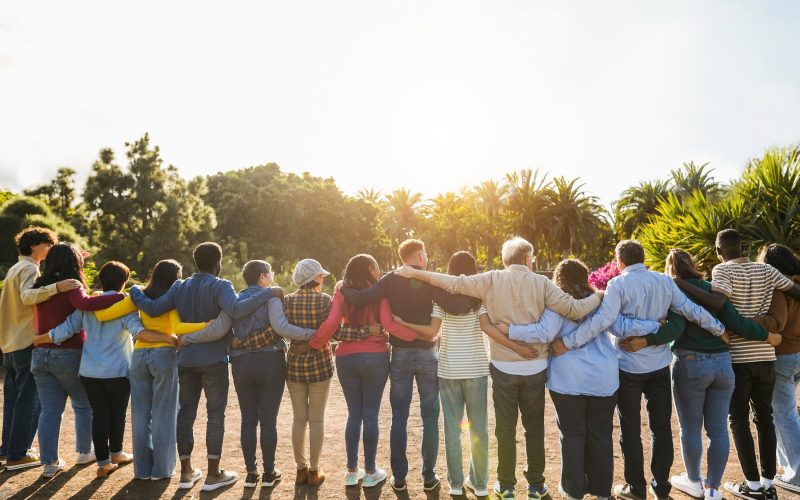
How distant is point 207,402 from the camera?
14.4 feet

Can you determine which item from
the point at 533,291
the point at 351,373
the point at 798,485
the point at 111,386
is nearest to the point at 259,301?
the point at 351,373

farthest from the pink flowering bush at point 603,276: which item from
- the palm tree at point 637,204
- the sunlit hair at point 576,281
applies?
the palm tree at point 637,204

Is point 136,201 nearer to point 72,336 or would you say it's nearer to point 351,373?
point 72,336

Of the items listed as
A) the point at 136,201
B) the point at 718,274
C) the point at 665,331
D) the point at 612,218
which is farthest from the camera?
the point at 612,218

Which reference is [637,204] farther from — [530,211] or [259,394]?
[259,394]

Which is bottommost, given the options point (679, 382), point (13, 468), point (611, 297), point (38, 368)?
point (13, 468)

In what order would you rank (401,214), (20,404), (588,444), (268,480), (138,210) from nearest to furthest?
(588,444), (268,480), (20,404), (138,210), (401,214)

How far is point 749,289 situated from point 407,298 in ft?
9.13

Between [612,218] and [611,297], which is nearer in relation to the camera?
[611,297]

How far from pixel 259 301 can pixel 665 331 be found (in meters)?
3.17

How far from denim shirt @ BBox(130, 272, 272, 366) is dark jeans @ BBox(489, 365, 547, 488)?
209cm

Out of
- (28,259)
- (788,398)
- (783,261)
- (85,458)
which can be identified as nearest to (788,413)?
(788,398)

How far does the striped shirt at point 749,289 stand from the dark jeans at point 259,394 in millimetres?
3652

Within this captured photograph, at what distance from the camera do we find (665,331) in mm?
3869
